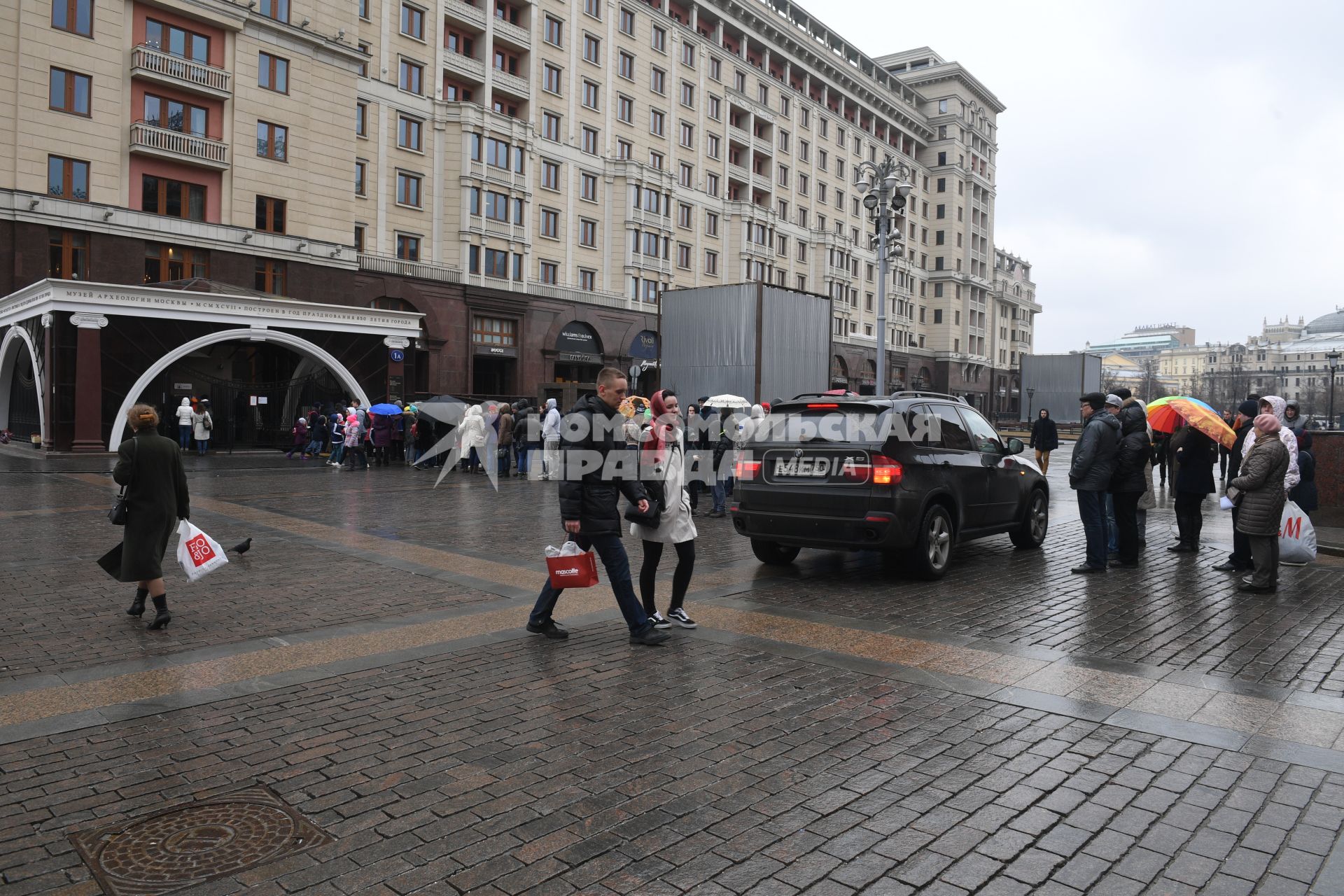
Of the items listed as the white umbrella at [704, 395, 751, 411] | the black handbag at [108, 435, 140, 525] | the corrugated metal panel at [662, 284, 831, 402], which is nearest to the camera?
the black handbag at [108, 435, 140, 525]

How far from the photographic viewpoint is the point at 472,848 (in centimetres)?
329

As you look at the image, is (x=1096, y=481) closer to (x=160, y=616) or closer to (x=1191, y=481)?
(x=1191, y=481)

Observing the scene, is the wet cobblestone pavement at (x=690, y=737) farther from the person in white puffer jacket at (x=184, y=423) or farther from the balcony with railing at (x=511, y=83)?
the balcony with railing at (x=511, y=83)

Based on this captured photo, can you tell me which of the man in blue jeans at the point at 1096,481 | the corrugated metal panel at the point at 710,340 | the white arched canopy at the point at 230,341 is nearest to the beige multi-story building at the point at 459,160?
the white arched canopy at the point at 230,341

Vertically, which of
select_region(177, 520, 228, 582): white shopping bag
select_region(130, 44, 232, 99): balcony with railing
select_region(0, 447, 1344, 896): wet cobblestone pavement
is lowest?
select_region(0, 447, 1344, 896): wet cobblestone pavement

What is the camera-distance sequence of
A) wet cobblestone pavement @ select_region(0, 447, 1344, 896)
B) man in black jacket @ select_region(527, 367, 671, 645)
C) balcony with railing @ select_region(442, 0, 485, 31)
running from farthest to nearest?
balcony with railing @ select_region(442, 0, 485, 31)
man in black jacket @ select_region(527, 367, 671, 645)
wet cobblestone pavement @ select_region(0, 447, 1344, 896)

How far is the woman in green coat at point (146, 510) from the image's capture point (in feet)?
21.4

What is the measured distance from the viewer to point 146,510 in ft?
21.8

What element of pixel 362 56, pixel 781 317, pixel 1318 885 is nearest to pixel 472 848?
pixel 1318 885

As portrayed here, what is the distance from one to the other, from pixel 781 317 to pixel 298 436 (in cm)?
1661

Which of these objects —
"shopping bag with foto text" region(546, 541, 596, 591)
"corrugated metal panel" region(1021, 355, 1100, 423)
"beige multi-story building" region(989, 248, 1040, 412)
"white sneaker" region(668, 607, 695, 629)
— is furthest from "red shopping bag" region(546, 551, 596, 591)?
"beige multi-story building" region(989, 248, 1040, 412)

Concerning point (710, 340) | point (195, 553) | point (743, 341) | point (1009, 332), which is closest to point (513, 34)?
point (710, 340)

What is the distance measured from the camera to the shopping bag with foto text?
605 cm

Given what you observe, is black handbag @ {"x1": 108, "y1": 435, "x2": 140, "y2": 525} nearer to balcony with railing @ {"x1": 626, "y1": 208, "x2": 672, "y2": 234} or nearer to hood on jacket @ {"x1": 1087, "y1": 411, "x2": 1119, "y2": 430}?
hood on jacket @ {"x1": 1087, "y1": 411, "x2": 1119, "y2": 430}
